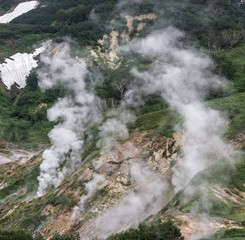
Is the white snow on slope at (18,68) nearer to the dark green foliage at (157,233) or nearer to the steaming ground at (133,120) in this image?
the steaming ground at (133,120)

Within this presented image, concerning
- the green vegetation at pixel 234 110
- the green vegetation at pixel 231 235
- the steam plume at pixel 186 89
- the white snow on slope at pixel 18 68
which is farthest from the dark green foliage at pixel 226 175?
the white snow on slope at pixel 18 68

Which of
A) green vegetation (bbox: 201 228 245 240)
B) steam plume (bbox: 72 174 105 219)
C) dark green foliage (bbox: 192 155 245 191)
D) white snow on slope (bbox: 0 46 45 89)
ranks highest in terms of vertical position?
green vegetation (bbox: 201 228 245 240)

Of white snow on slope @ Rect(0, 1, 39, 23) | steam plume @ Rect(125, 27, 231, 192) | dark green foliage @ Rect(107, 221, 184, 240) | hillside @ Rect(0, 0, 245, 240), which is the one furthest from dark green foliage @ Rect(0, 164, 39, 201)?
white snow on slope @ Rect(0, 1, 39, 23)

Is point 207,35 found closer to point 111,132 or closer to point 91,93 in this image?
point 91,93

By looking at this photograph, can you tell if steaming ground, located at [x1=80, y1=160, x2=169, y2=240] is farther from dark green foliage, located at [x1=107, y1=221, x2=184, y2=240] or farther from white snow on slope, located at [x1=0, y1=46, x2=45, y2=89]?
white snow on slope, located at [x1=0, y1=46, x2=45, y2=89]

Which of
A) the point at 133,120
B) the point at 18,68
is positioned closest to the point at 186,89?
the point at 133,120
